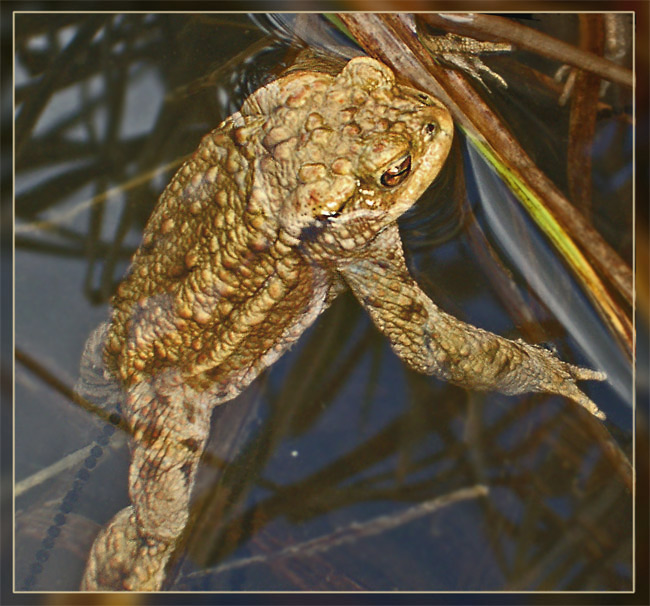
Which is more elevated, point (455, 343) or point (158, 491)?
point (158, 491)

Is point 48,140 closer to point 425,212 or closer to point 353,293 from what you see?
point 353,293

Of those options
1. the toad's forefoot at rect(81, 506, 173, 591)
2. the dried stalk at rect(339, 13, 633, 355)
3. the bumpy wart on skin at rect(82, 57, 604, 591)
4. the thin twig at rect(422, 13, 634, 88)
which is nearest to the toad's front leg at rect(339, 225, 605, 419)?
the bumpy wart on skin at rect(82, 57, 604, 591)

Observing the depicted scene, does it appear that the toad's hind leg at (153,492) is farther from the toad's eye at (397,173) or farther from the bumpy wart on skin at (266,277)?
the toad's eye at (397,173)

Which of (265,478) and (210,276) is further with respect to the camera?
(265,478)

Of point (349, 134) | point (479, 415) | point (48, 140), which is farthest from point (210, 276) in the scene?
point (479, 415)

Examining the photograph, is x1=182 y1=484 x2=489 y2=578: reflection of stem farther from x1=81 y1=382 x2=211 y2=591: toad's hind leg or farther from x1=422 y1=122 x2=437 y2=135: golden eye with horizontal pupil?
x1=422 y1=122 x2=437 y2=135: golden eye with horizontal pupil

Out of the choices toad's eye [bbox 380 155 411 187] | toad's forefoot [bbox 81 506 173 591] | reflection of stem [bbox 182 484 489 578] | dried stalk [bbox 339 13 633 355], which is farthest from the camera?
reflection of stem [bbox 182 484 489 578]
